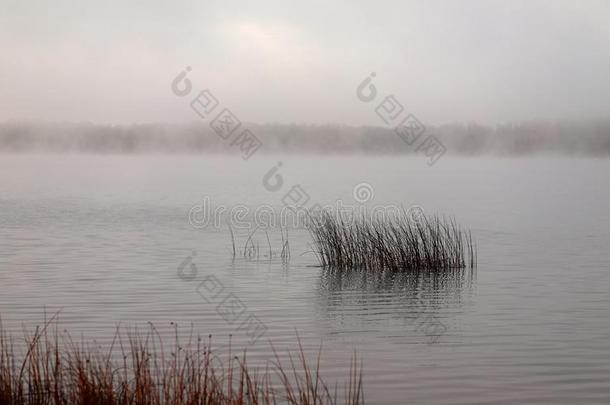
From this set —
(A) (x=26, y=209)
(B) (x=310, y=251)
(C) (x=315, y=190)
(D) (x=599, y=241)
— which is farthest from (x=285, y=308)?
(C) (x=315, y=190)

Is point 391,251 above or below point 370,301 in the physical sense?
A: above

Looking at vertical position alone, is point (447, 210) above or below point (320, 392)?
above

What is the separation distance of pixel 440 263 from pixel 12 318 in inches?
303

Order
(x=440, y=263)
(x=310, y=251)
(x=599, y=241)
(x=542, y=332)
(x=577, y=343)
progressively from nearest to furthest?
(x=577, y=343) → (x=542, y=332) → (x=440, y=263) → (x=310, y=251) → (x=599, y=241)

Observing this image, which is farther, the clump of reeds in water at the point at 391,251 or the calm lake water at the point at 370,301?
the clump of reeds in water at the point at 391,251

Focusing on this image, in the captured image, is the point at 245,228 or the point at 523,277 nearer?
the point at 523,277

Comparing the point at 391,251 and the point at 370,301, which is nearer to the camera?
the point at 370,301

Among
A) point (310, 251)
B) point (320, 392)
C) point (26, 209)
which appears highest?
point (26, 209)

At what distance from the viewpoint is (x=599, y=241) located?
82.2 ft

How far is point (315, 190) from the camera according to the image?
51.3 metres

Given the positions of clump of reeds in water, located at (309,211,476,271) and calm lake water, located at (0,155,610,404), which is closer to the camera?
calm lake water, located at (0,155,610,404)

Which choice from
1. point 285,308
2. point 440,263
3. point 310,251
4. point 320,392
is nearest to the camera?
point 320,392

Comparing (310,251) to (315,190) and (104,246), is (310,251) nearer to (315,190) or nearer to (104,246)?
(104,246)

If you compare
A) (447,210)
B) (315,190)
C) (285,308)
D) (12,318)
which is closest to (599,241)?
(447,210)
